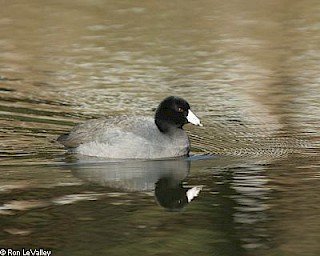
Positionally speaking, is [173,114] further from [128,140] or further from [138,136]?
[128,140]

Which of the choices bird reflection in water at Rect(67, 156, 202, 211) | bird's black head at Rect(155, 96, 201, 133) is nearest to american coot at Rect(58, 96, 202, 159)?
bird's black head at Rect(155, 96, 201, 133)

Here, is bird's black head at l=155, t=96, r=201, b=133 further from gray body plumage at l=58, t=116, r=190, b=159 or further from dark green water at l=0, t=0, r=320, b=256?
dark green water at l=0, t=0, r=320, b=256

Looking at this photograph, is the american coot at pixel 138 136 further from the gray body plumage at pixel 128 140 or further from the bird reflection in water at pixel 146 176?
the bird reflection in water at pixel 146 176

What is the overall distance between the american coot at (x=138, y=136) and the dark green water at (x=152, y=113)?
9.2 inches

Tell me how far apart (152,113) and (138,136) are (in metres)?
2.58

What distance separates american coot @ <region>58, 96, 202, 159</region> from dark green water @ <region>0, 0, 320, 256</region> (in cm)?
23

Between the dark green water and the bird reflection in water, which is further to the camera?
the bird reflection in water

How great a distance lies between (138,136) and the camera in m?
13.2

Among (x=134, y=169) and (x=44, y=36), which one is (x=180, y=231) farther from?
(x=44, y=36)

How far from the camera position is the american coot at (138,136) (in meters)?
13.1

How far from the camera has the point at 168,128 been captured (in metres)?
13.5

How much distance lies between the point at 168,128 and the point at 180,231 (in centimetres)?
423

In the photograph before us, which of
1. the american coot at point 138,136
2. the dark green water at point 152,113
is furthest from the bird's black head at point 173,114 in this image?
the dark green water at point 152,113

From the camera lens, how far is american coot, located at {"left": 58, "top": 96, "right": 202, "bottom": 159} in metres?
13.1
